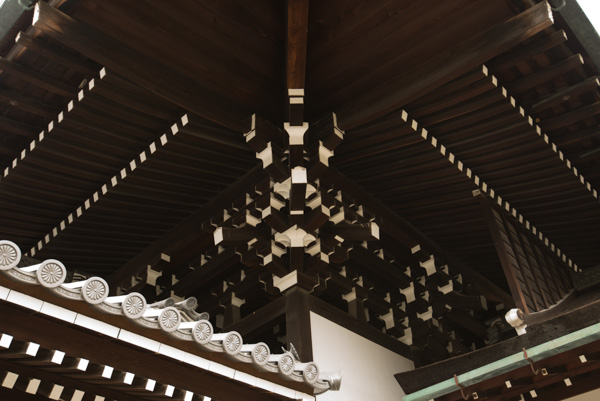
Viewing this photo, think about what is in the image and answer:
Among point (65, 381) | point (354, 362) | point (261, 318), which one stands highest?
point (261, 318)

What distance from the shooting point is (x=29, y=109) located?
6379 millimetres

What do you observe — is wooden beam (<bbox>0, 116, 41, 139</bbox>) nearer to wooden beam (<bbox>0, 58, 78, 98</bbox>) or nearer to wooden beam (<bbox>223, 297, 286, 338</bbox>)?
wooden beam (<bbox>0, 58, 78, 98</bbox>)

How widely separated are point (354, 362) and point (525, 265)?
2429 millimetres

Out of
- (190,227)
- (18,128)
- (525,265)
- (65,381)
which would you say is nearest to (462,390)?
(525,265)

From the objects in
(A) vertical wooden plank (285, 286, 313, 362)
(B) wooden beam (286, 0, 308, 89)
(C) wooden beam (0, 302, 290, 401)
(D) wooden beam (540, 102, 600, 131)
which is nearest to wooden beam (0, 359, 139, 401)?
(C) wooden beam (0, 302, 290, 401)

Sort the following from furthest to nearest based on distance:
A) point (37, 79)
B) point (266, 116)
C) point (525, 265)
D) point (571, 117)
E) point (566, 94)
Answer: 1. point (525, 265)
2. point (266, 116)
3. point (571, 117)
4. point (566, 94)
5. point (37, 79)

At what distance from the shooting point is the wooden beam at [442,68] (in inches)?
223

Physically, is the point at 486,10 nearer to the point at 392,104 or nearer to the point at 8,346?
the point at 392,104

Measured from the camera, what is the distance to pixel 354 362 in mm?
6883

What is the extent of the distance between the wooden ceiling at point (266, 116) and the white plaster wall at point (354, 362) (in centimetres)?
76

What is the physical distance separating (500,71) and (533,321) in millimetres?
2652

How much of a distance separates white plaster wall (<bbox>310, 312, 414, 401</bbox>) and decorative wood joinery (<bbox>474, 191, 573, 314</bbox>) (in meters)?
1.70

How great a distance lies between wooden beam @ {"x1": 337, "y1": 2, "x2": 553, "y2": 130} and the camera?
565 cm

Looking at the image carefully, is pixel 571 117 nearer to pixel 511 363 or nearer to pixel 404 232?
pixel 404 232
